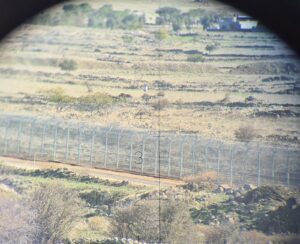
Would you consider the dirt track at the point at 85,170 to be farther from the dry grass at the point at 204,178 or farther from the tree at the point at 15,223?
the tree at the point at 15,223

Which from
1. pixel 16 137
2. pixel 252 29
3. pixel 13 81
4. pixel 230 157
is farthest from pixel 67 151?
pixel 252 29

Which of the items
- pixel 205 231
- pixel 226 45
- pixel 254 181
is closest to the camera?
pixel 205 231

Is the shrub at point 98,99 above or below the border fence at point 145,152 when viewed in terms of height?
above

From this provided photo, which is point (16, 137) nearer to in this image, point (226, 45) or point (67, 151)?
point (67, 151)

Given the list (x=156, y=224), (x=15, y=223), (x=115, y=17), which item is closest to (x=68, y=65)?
(x=115, y=17)

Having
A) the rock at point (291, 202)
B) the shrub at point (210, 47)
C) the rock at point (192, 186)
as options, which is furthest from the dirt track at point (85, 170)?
the shrub at point (210, 47)

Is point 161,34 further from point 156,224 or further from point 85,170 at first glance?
point 156,224

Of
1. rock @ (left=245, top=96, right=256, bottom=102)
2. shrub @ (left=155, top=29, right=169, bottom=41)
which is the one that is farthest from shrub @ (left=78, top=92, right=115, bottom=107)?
rock @ (left=245, top=96, right=256, bottom=102)
